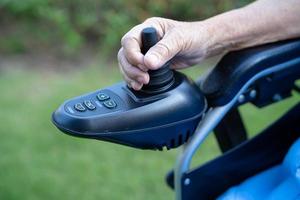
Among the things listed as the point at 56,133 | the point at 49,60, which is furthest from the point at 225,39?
the point at 49,60

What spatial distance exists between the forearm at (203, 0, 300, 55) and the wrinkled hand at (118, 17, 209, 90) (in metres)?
0.05

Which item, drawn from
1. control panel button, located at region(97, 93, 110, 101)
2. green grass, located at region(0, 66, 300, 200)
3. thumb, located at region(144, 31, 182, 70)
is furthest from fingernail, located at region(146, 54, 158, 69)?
green grass, located at region(0, 66, 300, 200)

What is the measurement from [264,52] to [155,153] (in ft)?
4.11

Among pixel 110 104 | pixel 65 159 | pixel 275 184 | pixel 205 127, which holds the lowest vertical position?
pixel 65 159

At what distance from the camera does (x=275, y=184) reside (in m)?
1.08

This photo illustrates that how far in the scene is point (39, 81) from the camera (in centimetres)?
276

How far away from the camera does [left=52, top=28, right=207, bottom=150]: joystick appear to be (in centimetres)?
89

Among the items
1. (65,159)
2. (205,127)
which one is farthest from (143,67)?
(65,159)

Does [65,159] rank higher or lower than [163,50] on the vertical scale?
lower

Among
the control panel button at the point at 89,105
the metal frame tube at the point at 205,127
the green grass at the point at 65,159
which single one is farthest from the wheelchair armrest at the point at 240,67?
the green grass at the point at 65,159

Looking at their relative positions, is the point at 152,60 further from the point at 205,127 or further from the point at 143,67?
the point at 205,127

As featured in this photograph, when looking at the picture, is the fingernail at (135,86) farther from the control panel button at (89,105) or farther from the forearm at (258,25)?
the forearm at (258,25)

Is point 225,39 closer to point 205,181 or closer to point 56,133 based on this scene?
point 205,181

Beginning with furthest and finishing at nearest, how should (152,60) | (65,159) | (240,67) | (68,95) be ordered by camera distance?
(68,95) → (65,159) → (240,67) → (152,60)
